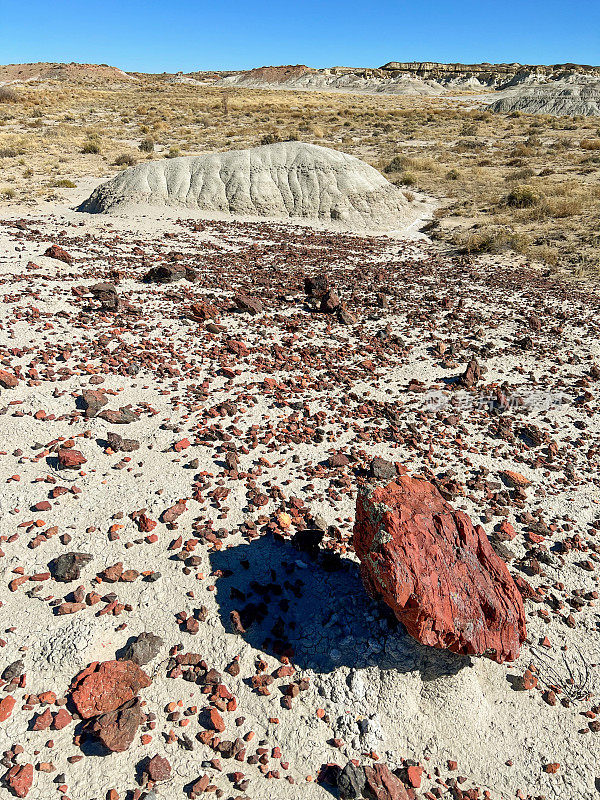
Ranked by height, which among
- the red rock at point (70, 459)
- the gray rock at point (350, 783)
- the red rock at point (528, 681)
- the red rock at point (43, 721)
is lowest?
→ the red rock at point (528, 681)

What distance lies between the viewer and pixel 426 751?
384 centimetres

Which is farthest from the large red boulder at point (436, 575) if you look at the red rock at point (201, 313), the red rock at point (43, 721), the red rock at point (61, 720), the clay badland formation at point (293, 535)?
the red rock at point (201, 313)

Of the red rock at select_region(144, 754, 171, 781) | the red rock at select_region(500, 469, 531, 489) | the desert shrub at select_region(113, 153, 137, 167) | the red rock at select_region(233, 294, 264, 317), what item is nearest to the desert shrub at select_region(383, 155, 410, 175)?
the desert shrub at select_region(113, 153, 137, 167)

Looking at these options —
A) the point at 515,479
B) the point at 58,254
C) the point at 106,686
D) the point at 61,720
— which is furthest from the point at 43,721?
the point at 58,254

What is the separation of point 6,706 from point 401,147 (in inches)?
1446

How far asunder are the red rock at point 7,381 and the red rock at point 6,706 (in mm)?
4699

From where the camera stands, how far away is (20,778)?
3.34 meters

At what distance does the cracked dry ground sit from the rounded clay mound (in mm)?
8546

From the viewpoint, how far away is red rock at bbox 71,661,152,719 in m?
3.77

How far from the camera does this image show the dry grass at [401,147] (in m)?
18.0

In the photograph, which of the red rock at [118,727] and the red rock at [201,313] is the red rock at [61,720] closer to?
the red rock at [118,727]

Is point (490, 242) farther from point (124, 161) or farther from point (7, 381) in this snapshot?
point (124, 161)

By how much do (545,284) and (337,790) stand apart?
12859 millimetres

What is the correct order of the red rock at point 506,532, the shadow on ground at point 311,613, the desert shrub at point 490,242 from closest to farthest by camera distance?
the shadow on ground at point 311,613, the red rock at point 506,532, the desert shrub at point 490,242
